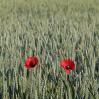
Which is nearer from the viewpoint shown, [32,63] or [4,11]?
[32,63]

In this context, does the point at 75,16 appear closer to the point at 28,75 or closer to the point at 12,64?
the point at 12,64

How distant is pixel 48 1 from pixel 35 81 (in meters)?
6.08

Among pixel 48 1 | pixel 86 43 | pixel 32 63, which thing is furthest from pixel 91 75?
pixel 48 1

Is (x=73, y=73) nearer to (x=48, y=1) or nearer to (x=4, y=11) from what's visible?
(x=4, y=11)

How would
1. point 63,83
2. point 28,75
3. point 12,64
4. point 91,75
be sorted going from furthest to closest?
1. point 12,64
2. point 91,75
3. point 28,75
4. point 63,83

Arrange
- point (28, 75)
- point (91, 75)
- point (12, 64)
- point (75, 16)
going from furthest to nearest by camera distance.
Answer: point (75, 16), point (12, 64), point (91, 75), point (28, 75)

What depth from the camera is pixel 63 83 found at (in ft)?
4.58

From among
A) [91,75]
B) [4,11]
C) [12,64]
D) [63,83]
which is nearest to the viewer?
[63,83]

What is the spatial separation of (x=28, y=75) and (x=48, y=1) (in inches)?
237

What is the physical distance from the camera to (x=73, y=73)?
177 centimetres

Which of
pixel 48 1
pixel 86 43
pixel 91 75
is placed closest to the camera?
pixel 91 75

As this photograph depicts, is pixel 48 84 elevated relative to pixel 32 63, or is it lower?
lower

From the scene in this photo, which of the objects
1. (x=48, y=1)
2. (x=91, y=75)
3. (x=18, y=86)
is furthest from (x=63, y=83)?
(x=48, y=1)

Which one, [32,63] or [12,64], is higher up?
[32,63]
